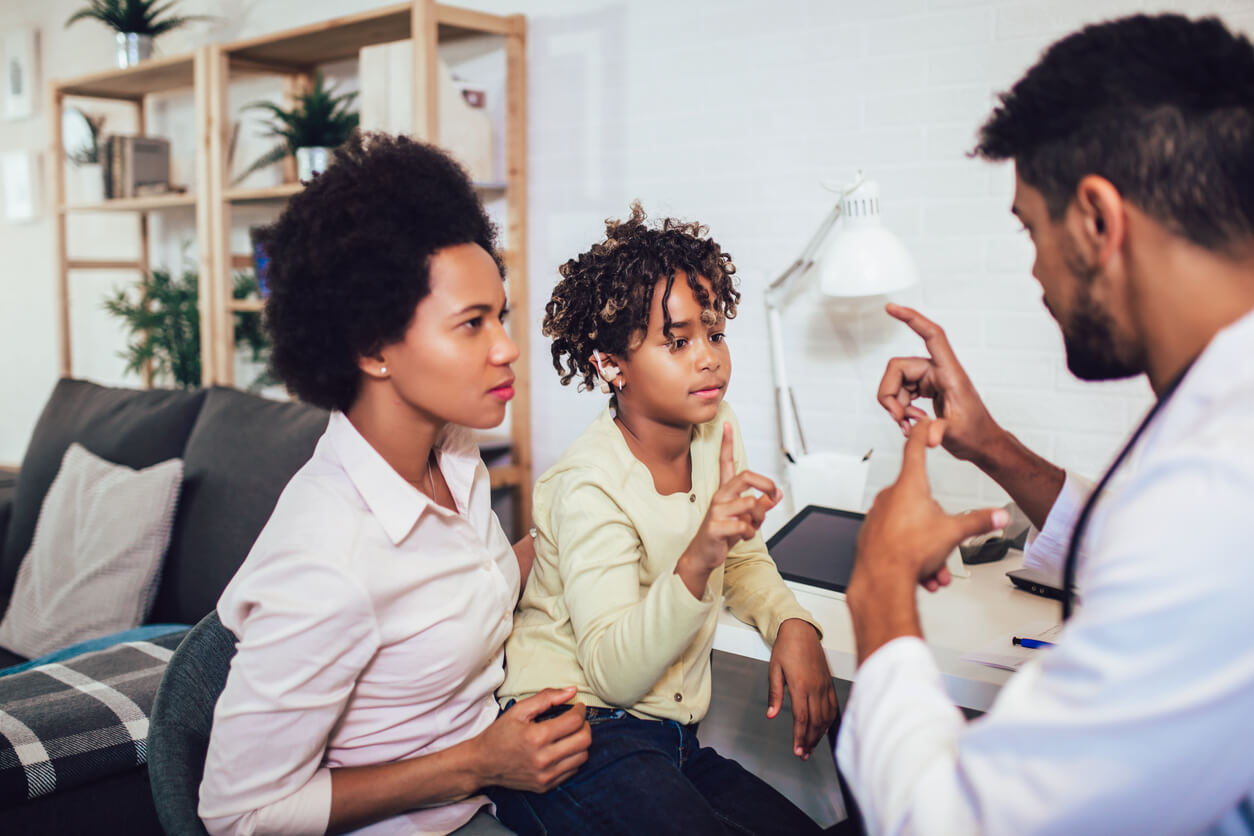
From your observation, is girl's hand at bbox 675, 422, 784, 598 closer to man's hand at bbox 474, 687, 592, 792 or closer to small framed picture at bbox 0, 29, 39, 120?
man's hand at bbox 474, 687, 592, 792

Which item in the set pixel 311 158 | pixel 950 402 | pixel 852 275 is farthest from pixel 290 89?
pixel 950 402

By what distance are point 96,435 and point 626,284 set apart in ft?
6.56

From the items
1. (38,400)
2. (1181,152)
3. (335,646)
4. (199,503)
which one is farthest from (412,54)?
(38,400)

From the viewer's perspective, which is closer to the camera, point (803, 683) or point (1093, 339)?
Answer: point (1093, 339)

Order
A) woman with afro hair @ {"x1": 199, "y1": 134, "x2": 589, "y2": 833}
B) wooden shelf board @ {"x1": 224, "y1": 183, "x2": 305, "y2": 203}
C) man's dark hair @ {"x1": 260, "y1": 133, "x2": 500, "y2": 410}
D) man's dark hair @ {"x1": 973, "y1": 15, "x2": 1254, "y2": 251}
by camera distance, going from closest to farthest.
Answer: man's dark hair @ {"x1": 973, "y1": 15, "x2": 1254, "y2": 251}
woman with afro hair @ {"x1": 199, "y1": 134, "x2": 589, "y2": 833}
man's dark hair @ {"x1": 260, "y1": 133, "x2": 500, "y2": 410}
wooden shelf board @ {"x1": 224, "y1": 183, "x2": 305, "y2": 203}

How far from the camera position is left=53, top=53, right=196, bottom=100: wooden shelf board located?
11.1 feet

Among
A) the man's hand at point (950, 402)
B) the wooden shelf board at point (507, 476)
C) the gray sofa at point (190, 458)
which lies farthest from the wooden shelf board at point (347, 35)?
the man's hand at point (950, 402)

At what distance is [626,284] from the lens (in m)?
1.35

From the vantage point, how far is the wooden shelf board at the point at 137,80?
11.1 feet

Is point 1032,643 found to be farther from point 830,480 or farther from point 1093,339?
point 830,480

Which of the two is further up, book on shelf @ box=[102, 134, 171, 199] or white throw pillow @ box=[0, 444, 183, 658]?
book on shelf @ box=[102, 134, 171, 199]

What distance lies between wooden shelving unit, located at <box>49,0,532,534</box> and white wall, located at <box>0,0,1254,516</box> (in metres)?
0.09

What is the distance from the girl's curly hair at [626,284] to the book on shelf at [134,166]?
297 centimetres

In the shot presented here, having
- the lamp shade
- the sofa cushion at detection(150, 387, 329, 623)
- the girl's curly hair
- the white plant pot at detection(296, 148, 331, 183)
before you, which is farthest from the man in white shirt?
the white plant pot at detection(296, 148, 331, 183)
